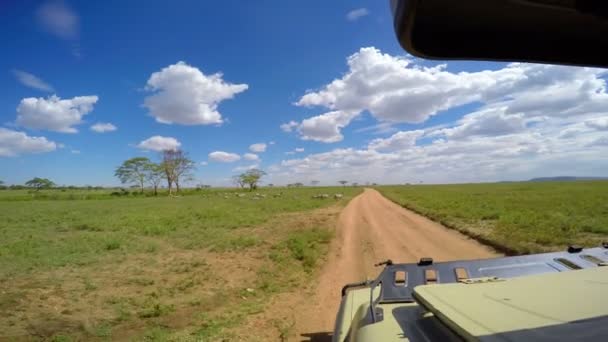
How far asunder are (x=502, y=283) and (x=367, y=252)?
6971 millimetres

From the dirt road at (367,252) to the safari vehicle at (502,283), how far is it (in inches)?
116

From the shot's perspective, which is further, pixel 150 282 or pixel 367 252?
pixel 367 252

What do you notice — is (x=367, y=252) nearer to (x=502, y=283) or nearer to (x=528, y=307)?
(x=502, y=283)

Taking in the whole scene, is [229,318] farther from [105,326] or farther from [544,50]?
[544,50]

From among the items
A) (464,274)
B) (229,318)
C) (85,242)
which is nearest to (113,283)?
(229,318)

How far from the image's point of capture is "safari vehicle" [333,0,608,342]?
0.92 m

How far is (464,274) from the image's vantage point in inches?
104

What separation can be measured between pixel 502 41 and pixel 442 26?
0.28 m

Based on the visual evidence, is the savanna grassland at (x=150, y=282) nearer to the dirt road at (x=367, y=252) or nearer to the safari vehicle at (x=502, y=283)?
the dirt road at (x=367, y=252)

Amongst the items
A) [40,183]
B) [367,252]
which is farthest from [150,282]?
[40,183]

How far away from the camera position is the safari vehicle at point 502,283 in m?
0.92

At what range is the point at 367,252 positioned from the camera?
8570 millimetres

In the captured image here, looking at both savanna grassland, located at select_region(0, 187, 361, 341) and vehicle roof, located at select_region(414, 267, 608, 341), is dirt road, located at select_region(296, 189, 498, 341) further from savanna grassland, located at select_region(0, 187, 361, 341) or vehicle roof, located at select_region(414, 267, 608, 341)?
vehicle roof, located at select_region(414, 267, 608, 341)

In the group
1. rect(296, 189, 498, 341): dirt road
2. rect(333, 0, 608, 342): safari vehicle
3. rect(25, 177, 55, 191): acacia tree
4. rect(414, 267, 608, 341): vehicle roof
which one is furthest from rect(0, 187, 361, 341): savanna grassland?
rect(25, 177, 55, 191): acacia tree
